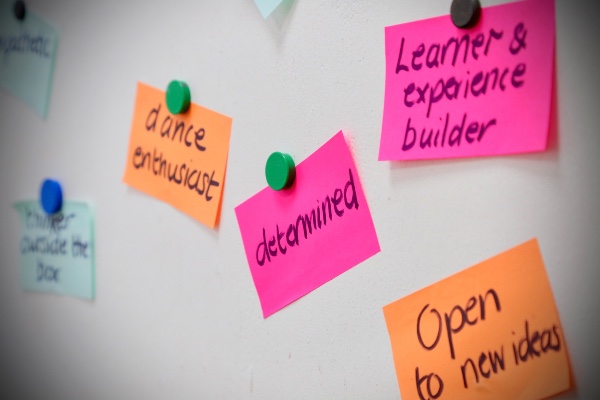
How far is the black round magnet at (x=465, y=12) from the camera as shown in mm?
447

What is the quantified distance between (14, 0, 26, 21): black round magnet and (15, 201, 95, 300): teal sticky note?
23 centimetres

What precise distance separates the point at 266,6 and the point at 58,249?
0.42m

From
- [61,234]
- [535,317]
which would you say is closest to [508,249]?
[535,317]

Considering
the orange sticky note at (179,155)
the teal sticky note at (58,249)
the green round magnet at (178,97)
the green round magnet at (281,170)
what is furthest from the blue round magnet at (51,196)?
the green round magnet at (281,170)

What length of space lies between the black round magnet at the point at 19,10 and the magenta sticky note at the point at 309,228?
0.44 m

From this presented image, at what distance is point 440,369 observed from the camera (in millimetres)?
479

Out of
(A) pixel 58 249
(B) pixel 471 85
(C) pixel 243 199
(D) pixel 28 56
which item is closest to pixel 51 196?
(A) pixel 58 249

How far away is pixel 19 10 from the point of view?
847 mm

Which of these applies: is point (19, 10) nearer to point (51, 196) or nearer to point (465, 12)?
point (51, 196)

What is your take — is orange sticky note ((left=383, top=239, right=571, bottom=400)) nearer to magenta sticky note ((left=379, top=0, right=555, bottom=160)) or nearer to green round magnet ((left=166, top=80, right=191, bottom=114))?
magenta sticky note ((left=379, top=0, right=555, bottom=160))

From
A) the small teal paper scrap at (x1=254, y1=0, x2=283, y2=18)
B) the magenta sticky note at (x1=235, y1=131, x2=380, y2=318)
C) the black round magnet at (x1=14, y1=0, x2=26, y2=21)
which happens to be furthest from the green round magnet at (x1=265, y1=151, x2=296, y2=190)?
the black round magnet at (x1=14, y1=0, x2=26, y2=21)

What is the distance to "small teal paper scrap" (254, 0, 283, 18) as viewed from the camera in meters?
0.58

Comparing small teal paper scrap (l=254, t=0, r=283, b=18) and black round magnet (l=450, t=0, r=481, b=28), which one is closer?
black round magnet (l=450, t=0, r=481, b=28)

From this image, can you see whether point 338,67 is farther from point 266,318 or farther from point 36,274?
point 36,274
